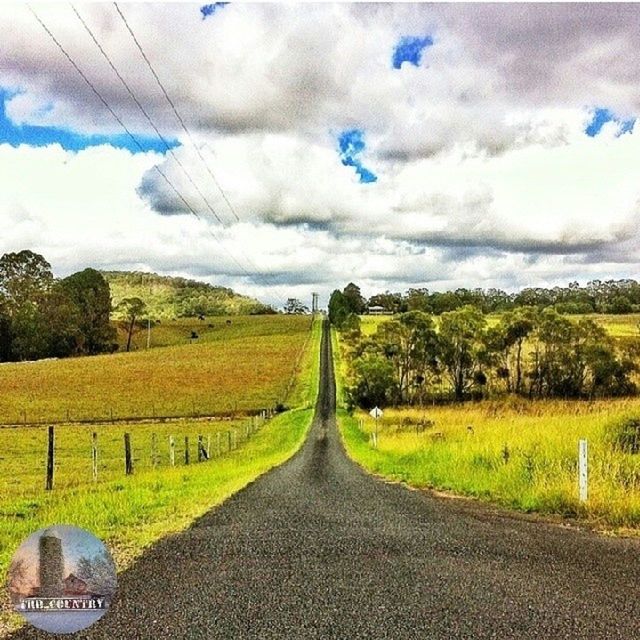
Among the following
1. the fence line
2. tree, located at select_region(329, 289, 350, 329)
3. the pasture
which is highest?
tree, located at select_region(329, 289, 350, 329)

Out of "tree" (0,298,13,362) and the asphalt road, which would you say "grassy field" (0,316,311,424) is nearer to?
"tree" (0,298,13,362)

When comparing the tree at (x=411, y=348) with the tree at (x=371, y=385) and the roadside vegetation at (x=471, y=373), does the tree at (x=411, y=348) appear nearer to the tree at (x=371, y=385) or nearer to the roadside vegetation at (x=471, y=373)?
the roadside vegetation at (x=471, y=373)

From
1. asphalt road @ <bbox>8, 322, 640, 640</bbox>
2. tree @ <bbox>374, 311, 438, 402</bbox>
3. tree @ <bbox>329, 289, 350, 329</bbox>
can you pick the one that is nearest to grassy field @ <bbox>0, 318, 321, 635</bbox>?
asphalt road @ <bbox>8, 322, 640, 640</bbox>

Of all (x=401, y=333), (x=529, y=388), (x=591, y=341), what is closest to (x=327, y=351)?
(x=401, y=333)

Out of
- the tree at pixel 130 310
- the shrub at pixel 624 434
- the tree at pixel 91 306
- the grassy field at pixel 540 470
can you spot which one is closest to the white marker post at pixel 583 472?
the grassy field at pixel 540 470

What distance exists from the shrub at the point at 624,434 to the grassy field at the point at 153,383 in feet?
172

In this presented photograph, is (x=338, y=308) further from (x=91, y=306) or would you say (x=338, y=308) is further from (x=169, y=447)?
(x=169, y=447)

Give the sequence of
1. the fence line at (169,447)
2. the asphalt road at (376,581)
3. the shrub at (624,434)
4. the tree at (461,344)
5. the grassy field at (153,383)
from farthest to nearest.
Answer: the tree at (461,344) → the grassy field at (153,383) → the fence line at (169,447) → the shrub at (624,434) → the asphalt road at (376,581)

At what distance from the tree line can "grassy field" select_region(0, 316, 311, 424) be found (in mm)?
12476

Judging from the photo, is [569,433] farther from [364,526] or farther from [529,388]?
[529,388]

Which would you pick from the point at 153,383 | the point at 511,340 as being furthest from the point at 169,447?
the point at 511,340

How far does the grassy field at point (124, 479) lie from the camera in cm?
1095

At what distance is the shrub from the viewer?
17.3 m

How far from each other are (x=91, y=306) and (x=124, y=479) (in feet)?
346
